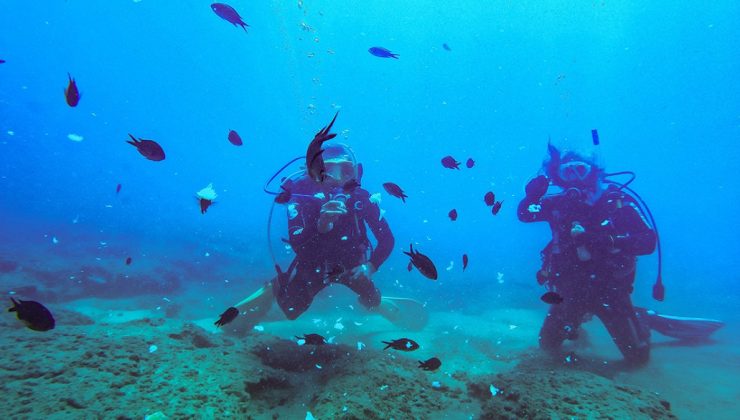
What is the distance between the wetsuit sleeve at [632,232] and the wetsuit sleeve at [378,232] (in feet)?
15.2

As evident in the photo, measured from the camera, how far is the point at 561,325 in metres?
6.95

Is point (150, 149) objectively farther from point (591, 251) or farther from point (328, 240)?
point (591, 251)

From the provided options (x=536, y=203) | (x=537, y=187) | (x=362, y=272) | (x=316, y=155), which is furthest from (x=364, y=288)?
(x=316, y=155)

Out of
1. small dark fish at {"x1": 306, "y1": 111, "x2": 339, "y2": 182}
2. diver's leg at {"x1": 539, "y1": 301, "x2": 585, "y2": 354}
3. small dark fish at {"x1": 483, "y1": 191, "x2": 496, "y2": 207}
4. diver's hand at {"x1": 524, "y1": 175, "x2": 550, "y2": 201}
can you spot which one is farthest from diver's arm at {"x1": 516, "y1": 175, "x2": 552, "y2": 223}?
small dark fish at {"x1": 306, "y1": 111, "x2": 339, "y2": 182}

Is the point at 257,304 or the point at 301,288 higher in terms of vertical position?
the point at 301,288

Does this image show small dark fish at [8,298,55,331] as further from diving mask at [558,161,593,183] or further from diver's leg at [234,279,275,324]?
diving mask at [558,161,593,183]

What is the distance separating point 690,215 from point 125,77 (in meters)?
164

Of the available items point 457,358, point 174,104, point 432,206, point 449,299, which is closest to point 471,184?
point 432,206

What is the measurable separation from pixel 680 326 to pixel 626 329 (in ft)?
10.9

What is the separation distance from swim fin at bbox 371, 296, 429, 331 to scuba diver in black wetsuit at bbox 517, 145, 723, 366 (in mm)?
3275

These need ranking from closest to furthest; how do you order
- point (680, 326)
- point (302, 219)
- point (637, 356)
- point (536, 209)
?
1. point (637, 356)
2. point (302, 219)
3. point (536, 209)
4. point (680, 326)

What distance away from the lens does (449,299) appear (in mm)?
14781

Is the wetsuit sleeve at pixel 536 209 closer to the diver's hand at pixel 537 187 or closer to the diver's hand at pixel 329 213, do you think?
the diver's hand at pixel 537 187

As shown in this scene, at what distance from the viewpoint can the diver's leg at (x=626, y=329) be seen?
6371 mm
